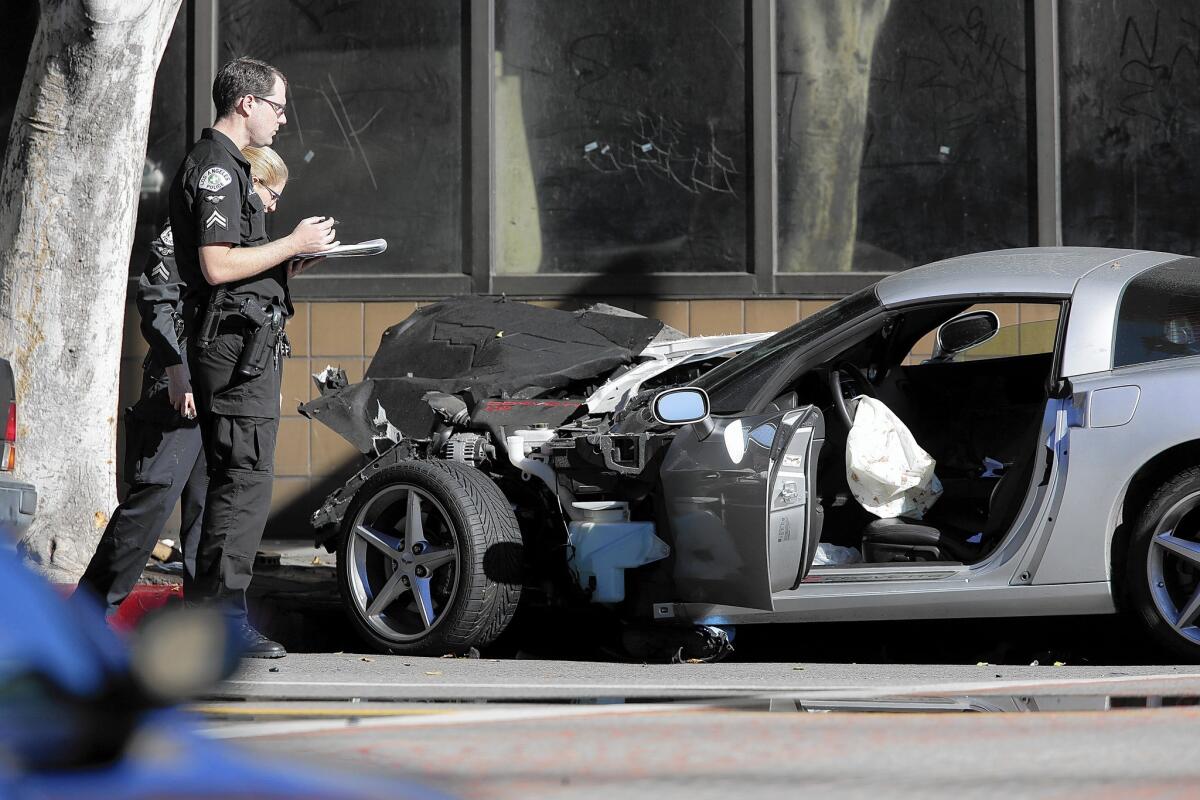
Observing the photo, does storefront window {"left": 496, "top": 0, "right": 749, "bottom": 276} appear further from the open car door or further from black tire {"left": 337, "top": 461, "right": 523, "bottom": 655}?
the open car door

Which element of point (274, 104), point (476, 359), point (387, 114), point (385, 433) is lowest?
point (385, 433)

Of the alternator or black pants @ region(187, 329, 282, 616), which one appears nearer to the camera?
black pants @ region(187, 329, 282, 616)

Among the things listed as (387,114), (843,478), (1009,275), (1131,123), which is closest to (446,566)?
(843,478)

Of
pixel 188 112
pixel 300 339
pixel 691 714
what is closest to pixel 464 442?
pixel 691 714

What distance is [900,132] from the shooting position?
1007cm

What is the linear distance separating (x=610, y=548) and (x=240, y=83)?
2038mm

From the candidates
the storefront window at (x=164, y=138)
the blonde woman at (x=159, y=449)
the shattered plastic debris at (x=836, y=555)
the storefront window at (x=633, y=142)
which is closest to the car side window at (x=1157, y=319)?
the shattered plastic debris at (x=836, y=555)

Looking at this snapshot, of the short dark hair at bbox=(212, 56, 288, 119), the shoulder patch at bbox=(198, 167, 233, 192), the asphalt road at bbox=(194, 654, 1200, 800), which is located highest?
the short dark hair at bbox=(212, 56, 288, 119)

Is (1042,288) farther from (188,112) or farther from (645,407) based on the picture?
(188,112)

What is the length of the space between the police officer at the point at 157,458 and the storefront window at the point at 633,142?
168 inches

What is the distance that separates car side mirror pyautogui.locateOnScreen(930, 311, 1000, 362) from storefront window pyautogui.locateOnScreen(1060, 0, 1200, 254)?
3.73 meters

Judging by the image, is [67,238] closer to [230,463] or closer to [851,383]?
[230,463]

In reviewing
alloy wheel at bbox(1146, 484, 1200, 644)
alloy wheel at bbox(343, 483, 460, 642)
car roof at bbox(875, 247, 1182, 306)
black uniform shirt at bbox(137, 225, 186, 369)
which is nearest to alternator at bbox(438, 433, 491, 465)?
alloy wheel at bbox(343, 483, 460, 642)

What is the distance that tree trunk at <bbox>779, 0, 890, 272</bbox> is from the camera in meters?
10.1
